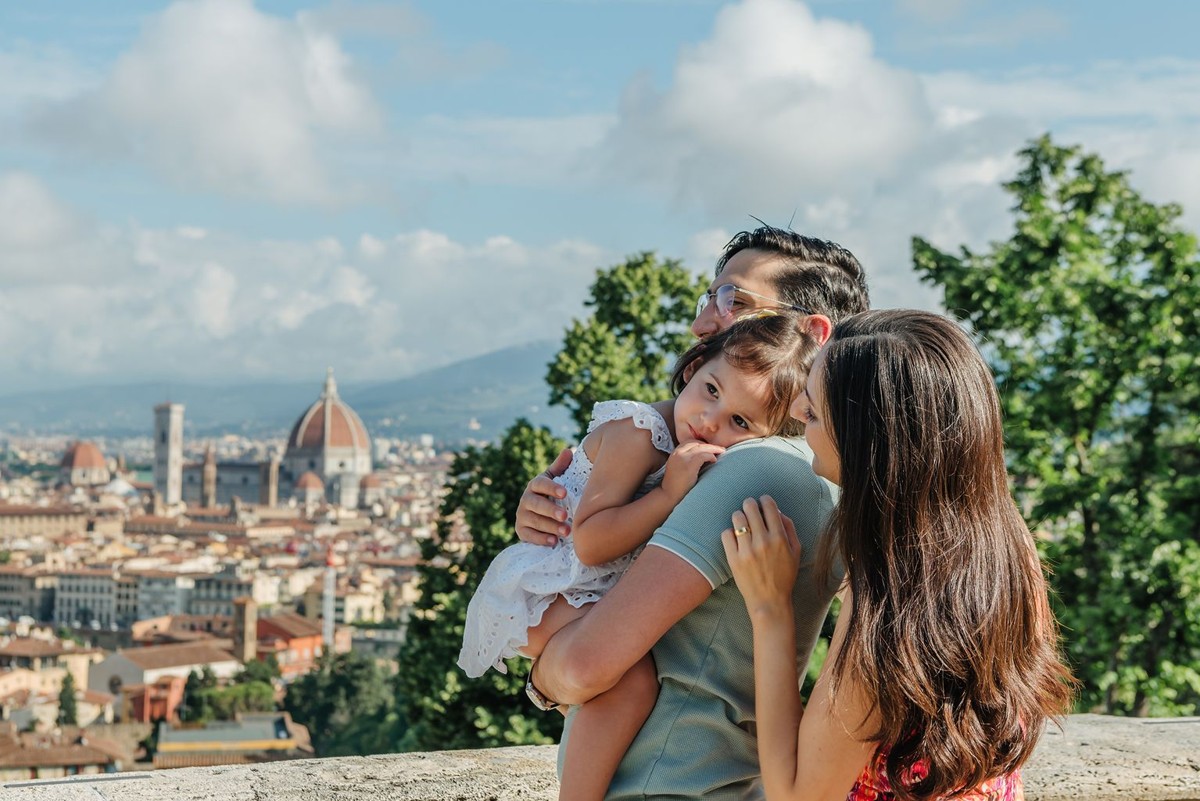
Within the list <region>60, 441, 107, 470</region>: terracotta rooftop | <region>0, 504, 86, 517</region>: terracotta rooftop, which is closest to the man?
<region>0, 504, 86, 517</region>: terracotta rooftop

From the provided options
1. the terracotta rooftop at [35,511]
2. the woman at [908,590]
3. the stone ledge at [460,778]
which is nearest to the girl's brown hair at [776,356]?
the woman at [908,590]

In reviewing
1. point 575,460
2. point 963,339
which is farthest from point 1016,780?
point 575,460

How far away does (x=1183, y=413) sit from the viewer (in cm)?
825

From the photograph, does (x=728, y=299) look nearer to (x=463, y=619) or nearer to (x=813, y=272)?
(x=813, y=272)

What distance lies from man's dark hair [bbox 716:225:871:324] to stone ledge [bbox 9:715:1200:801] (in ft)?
2.80

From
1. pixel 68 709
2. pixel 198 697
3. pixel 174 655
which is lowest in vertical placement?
pixel 68 709

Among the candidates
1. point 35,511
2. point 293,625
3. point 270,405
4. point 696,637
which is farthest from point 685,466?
point 270,405

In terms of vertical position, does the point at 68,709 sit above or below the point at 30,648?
below

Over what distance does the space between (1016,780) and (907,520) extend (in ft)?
1.36

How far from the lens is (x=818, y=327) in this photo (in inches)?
75.4

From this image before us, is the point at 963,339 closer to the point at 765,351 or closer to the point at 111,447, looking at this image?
the point at 765,351

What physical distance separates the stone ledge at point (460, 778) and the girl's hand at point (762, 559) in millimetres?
838

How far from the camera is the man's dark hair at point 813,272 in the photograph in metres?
2.16

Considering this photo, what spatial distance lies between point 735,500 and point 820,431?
0.43ft
